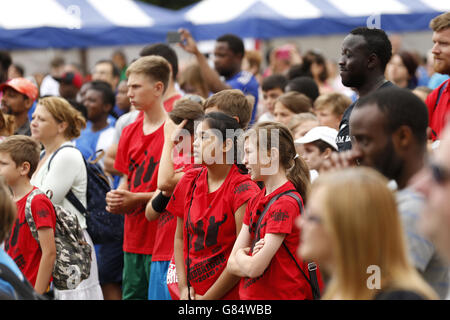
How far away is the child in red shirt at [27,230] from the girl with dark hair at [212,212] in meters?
0.87

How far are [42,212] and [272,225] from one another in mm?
1709

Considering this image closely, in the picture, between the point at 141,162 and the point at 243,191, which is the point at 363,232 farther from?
the point at 141,162

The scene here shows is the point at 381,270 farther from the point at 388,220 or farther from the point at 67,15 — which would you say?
the point at 67,15

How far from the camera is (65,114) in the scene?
17.9 ft

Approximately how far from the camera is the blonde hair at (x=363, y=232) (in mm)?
2066

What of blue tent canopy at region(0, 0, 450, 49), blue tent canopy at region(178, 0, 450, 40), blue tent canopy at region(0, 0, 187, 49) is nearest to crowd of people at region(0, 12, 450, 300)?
blue tent canopy at region(0, 0, 187, 49)

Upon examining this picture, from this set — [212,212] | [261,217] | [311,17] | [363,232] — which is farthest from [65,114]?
[311,17]

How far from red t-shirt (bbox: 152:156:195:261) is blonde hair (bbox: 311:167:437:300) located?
2.69 meters

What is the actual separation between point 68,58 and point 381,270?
15230mm

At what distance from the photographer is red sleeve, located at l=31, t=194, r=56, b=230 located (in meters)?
4.44

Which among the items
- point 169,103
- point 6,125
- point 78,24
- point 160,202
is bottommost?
point 160,202

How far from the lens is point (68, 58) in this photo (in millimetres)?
16516

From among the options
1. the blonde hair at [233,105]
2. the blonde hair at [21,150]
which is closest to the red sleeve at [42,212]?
the blonde hair at [21,150]

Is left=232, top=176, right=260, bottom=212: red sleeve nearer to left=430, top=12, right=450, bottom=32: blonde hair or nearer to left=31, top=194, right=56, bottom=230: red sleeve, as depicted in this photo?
left=31, top=194, right=56, bottom=230: red sleeve
